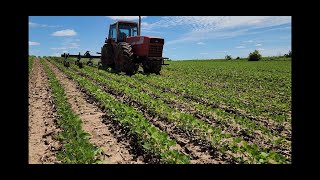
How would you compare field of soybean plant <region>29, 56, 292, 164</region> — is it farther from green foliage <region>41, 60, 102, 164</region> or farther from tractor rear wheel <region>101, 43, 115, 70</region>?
tractor rear wheel <region>101, 43, 115, 70</region>

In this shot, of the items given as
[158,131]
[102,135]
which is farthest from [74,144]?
[158,131]

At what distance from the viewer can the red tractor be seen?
55.4ft

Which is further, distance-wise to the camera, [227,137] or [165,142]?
[227,137]

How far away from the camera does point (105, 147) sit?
18.5 ft

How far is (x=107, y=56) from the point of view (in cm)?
2034

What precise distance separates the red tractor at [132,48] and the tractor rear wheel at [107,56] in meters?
0.10

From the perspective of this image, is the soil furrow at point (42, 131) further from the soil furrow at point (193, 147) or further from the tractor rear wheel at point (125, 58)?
the tractor rear wheel at point (125, 58)

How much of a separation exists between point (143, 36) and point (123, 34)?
2.21 meters

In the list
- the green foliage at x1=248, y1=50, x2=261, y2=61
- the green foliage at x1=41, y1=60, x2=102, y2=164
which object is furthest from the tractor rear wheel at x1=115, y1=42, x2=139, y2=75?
the green foliage at x1=248, y1=50, x2=261, y2=61

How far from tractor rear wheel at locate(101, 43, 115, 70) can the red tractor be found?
98 mm

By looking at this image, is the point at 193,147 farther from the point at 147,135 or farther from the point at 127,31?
the point at 127,31
